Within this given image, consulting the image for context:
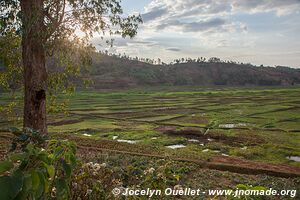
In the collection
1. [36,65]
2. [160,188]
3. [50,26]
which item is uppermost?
[50,26]

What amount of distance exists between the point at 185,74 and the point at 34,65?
395ft

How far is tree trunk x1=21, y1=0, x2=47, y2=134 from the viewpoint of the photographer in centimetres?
959

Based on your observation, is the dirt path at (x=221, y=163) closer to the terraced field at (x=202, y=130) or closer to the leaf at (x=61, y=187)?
the terraced field at (x=202, y=130)

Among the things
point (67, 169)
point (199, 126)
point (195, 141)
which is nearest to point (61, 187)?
point (67, 169)

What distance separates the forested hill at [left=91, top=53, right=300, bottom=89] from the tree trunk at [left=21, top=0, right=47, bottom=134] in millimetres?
94463

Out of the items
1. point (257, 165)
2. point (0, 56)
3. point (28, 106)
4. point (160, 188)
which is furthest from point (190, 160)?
point (160, 188)

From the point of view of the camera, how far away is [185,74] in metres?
129

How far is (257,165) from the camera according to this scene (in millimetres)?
14961

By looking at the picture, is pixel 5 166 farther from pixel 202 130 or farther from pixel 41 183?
pixel 202 130

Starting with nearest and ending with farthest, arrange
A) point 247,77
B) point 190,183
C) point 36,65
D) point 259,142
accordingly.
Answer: point 36,65, point 190,183, point 259,142, point 247,77

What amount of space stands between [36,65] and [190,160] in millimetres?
8074

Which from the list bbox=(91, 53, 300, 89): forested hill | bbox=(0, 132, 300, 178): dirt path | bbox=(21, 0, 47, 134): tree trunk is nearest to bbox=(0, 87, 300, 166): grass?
bbox=(0, 132, 300, 178): dirt path

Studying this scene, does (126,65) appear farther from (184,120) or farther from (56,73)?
(56,73)

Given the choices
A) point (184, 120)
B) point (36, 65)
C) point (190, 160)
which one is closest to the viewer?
point (36, 65)
